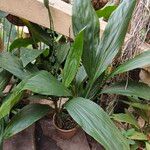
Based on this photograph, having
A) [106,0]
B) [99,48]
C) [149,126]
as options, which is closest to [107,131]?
[99,48]

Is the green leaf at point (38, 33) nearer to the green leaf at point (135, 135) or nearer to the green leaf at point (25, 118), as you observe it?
the green leaf at point (25, 118)

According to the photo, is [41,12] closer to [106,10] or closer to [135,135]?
[106,10]

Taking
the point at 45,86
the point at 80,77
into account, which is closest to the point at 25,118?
the point at 45,86

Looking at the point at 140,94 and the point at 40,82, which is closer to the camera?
the point at 40,82

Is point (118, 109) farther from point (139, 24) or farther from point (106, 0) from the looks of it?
point (106, 0)

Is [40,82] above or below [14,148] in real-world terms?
above

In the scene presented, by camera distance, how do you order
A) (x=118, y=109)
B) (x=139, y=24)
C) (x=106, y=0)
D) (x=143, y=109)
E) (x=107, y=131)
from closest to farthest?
(x=107, y=131), (x=139, y=24), (x=143, y=109), (x=118, y=109), (x=106, y=0)

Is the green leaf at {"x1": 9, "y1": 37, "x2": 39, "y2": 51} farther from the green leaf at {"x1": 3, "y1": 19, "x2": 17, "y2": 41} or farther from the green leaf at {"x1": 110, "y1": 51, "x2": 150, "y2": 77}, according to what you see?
the green leaf at {"x1": 110, "y1": 51, "x2": 150, "y2": 77}

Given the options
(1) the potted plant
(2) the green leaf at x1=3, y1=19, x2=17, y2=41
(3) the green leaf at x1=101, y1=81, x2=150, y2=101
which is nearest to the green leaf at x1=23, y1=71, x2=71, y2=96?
(1) the potted plant
